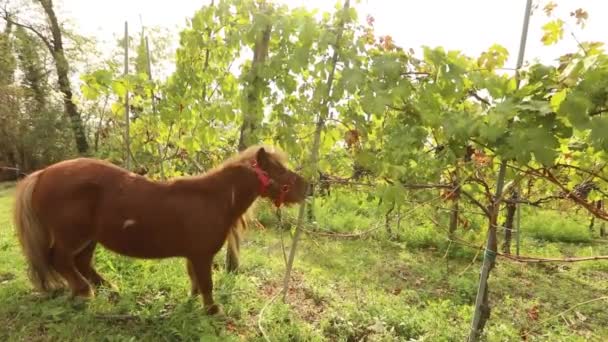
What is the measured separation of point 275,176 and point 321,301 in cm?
156

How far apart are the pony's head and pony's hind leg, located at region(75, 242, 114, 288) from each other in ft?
5.25

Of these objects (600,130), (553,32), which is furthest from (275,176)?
(600,130)

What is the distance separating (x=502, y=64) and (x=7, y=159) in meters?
19.1

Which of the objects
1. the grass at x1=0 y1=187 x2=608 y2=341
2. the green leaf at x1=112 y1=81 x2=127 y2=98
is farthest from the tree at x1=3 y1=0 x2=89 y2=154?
the green leaf at x1=112 y1=81 x2=127 y2=98

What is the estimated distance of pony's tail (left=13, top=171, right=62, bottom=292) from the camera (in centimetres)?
312

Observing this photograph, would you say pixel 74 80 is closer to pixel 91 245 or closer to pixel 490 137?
pixel 91 245

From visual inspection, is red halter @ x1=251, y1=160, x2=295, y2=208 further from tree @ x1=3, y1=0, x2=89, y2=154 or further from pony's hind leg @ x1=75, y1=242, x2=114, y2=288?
tree @ x1=3, y1=0, x2=89, y2=154

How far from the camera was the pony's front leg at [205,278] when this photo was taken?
10.5 ft

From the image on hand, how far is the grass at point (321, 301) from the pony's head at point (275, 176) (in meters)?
0.84

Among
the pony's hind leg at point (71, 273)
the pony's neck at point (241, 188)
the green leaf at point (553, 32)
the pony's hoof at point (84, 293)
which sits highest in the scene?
the green leaf at point (553, 32)

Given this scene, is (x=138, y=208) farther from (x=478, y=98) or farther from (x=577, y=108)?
(x=577, y=108)

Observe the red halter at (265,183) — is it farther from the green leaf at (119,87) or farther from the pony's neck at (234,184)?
the green leaf at (119,87)

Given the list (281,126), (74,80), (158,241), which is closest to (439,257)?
(281,126)

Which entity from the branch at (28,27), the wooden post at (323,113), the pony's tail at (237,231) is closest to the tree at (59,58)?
the branch at (28,27)
